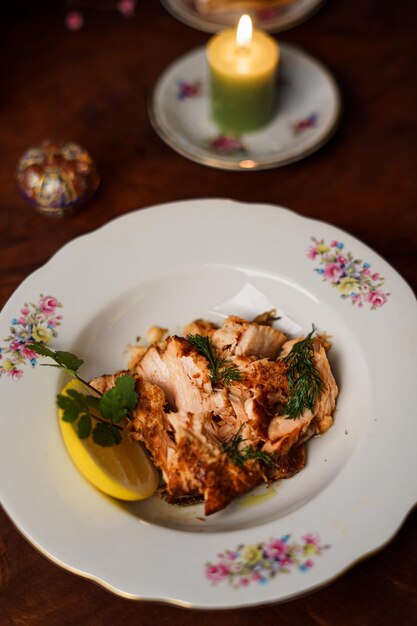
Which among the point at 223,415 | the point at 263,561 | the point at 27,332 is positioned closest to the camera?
the point at 263,561

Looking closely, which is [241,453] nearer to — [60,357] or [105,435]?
[105,435]

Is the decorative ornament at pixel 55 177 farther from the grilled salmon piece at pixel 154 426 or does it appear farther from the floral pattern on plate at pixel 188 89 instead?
the grilled salmon piece at pixel 154 426

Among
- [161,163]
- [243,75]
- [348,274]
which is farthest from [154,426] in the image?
[243,75]

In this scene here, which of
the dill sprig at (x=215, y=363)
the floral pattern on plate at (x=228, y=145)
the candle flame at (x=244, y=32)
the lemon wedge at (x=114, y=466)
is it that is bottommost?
the lemon wedge at (x=114, y=466)

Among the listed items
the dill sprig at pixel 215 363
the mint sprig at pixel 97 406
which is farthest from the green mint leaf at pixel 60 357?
the dill sprig at pixel 215 363

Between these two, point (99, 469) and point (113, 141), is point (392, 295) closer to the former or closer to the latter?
point (99, 469)

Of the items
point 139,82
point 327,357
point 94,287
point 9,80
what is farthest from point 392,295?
point 9,80
